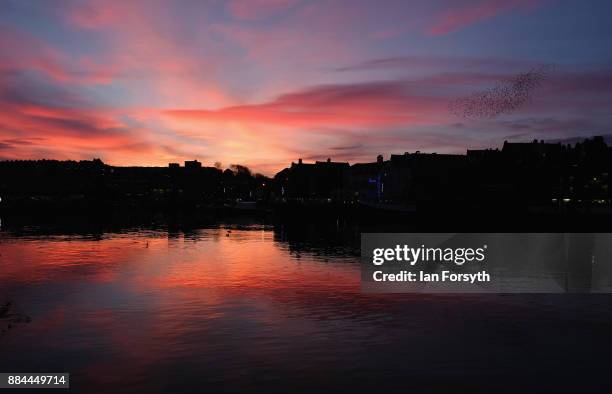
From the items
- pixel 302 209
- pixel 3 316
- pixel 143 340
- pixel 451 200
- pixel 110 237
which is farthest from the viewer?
pixel 302 209

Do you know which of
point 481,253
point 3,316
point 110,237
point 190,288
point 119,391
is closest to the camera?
point 119,391

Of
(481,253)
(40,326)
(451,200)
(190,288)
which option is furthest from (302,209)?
(40,326)

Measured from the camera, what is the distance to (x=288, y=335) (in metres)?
25.8

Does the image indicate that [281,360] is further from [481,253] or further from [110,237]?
[110,237]

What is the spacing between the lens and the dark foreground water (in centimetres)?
2006

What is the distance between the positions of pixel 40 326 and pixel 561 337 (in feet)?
67.9

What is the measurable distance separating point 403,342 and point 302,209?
162 metres

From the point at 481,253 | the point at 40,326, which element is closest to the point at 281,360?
the point at 40,326

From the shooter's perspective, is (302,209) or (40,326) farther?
(302,209)

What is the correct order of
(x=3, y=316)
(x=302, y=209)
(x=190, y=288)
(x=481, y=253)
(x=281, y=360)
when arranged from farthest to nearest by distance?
(x=302, y=209) → (x=481, y=253) → (x=190, y=288) → (x=3, y=316) → (x=281, y=360)

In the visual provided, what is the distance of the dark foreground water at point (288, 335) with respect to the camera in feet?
65.8

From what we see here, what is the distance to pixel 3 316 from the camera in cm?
2945

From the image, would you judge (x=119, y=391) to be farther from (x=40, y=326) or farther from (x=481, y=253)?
(x=481, y=253)

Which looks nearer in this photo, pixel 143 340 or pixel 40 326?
pixel 143 340
